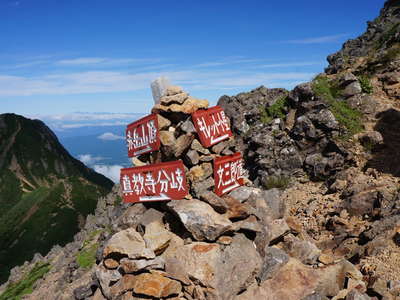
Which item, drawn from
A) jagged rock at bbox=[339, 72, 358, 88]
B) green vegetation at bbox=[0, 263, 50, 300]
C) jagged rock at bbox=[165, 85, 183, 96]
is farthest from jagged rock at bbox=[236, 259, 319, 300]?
green vegetation at bbox=[0, 263, 50, 300]

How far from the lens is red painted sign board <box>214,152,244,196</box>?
13812 millimetres

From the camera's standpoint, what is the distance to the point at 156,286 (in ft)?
37.7

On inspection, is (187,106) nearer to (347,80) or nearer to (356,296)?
(356,296)

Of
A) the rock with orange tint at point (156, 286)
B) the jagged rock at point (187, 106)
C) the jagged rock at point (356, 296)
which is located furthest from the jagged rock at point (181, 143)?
the jagged rock at point (356, 296)

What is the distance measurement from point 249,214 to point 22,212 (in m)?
130

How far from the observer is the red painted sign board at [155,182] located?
1338 cm

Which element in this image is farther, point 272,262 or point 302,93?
point 302,93

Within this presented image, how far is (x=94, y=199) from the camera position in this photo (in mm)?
129000

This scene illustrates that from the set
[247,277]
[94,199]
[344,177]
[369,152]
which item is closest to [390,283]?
[247,277]

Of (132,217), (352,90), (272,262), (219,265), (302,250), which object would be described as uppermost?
(352,90)

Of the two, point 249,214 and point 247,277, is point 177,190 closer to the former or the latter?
point 249,214

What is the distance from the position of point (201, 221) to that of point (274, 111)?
22.8 meters

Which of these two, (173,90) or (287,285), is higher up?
(173,90)

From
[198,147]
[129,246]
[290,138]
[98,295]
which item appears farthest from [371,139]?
[98,295]
